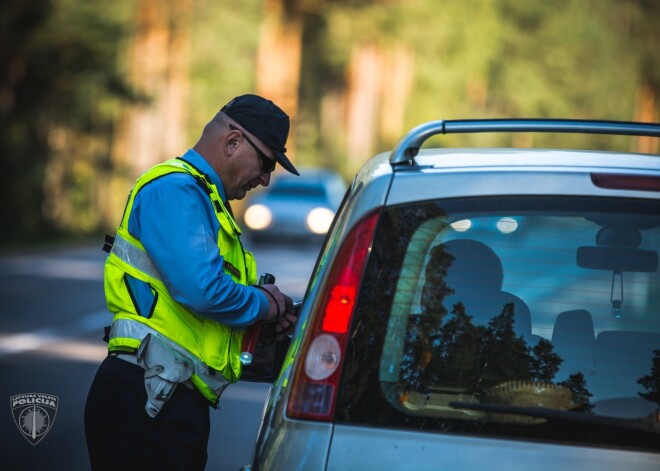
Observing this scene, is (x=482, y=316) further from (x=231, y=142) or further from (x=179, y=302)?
(x=231, y=142)

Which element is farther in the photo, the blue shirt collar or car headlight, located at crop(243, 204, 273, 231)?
car headlight, located at crop(243, 204, 273, 231)

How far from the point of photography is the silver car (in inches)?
116

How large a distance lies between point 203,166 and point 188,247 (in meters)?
0.37

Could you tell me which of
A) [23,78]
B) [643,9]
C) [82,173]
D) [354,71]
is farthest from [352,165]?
[643,9]

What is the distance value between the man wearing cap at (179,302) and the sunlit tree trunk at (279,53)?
41.6 meters

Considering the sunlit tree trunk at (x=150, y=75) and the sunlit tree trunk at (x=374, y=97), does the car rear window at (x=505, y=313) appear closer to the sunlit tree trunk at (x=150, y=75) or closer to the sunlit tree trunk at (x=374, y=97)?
the sunlit tree trunk at (x=150, y=75)

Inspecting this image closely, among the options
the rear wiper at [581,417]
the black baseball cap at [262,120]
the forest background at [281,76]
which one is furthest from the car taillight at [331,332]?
the forest background at [281,76]

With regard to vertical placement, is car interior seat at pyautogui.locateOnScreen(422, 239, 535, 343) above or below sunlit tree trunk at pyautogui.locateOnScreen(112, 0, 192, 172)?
below

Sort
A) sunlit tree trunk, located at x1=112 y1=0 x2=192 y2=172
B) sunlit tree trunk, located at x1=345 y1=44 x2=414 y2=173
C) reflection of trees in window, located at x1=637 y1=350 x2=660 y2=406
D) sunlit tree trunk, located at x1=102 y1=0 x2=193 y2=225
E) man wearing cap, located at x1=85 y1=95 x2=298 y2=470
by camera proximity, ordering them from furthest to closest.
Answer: sunlit tree trunk, located at x1=345 y1=44 x2=414 y2=173, sunlit tree trunk, located at x1=112 y1=0 x2=192 y2=172, sunlit tree trunk, located at x1=102 y1=0 x2=193 y2=225, man wearing cap, located at x1=85 y1=95 x2=298 y2=470, reflection of trees in window, located at x1=637 y1=350 x2=660 y2=406

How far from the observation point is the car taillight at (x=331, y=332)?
3018 mm

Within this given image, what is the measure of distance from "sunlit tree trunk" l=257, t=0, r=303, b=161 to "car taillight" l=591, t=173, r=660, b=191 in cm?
4237
